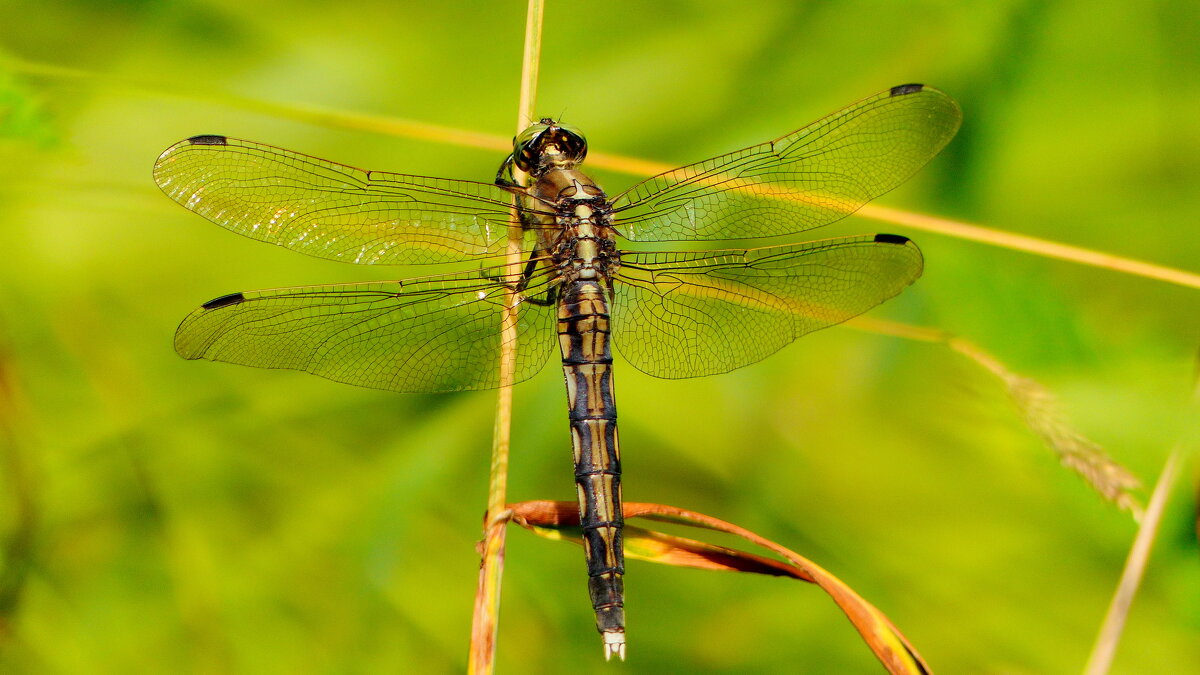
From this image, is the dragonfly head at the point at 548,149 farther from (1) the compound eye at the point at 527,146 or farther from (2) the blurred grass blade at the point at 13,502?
(2) the blurred grass blade at the point at 13,502

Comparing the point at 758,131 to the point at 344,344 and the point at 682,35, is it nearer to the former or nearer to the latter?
the point at 682,35

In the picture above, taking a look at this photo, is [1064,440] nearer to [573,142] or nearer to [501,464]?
[501,464]

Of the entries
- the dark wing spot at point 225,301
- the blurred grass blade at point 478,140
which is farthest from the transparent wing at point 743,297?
the dark wing spot at point 225,301

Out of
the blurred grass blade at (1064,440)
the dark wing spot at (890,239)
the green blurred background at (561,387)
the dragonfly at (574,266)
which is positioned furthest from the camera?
the green blurred background at (561,387)

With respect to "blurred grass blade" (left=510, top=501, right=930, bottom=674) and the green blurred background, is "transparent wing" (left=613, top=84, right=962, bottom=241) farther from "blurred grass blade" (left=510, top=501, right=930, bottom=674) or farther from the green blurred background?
"blurred grass blade" (left=510, top=501, right=930, bottom=674)

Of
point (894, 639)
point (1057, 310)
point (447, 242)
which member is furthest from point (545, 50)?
point (894, 639)
